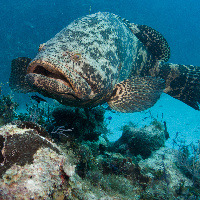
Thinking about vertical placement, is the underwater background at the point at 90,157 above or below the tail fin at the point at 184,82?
below

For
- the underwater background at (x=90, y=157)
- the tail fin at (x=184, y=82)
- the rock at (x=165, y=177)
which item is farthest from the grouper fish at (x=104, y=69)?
the rock at (x=165, y=177)

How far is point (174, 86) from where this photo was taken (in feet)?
18.7

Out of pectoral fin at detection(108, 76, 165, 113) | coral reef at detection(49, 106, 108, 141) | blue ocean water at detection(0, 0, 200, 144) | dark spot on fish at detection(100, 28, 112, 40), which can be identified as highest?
blue ocean water at detection(0, 0, 200, 144)

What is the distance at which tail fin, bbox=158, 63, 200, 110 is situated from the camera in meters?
5.45

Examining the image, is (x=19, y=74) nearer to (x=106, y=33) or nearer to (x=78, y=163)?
(x=106, y=33)

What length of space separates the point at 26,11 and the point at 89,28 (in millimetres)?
33057

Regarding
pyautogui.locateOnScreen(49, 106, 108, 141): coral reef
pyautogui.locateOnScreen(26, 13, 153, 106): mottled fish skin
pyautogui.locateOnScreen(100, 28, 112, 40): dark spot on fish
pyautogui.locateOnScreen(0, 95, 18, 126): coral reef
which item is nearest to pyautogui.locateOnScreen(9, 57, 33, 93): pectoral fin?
pyautogui.locateOnScreen(0, 95, 18, 126): coral reef

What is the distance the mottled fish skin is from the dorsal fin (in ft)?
3.26

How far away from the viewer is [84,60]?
10.4 feet

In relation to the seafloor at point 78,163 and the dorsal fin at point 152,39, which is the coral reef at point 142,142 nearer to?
the seafloor at point 78,163

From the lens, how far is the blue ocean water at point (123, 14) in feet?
58.8

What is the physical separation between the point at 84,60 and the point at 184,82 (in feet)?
12.9

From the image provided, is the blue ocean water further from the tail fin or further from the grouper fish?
the tail fin

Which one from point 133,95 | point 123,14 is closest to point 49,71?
point 133,95
